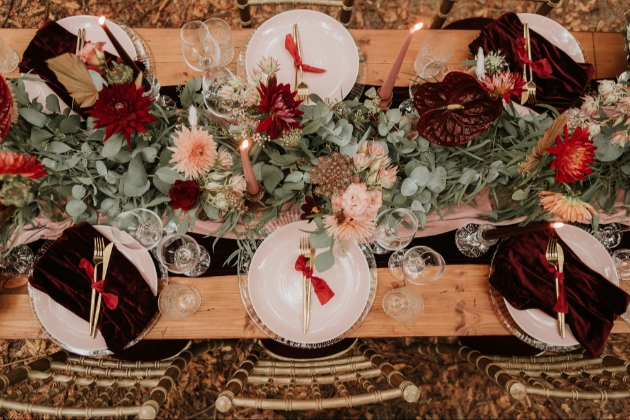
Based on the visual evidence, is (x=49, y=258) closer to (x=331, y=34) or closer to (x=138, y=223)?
(x=138, y=223)

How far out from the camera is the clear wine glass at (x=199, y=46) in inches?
49.7

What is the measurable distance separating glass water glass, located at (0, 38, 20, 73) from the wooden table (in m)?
0.04

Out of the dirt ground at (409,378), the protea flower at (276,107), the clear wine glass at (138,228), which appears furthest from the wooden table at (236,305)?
the dirt ground at (409,378)

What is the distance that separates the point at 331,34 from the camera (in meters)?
1.45

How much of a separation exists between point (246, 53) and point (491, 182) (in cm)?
90

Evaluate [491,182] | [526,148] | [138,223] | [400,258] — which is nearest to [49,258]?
[138,223]

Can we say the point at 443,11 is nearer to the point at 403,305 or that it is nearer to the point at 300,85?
the point at 300,85

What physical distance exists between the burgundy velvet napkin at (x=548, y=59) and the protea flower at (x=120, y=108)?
1126 millimetres

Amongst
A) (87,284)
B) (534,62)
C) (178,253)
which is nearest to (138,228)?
(178,253)

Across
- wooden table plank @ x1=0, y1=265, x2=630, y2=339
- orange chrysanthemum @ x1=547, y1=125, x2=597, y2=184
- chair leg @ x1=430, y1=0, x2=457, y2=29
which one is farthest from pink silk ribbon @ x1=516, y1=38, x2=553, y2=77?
wooden table plank @ x1=0, y1=265, x2=630, y2=339

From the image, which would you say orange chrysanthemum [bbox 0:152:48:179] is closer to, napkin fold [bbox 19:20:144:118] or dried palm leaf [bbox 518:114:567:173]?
napkin fold [bbox 19:20:144:118]

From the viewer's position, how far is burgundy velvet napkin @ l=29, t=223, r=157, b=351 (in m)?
1.26

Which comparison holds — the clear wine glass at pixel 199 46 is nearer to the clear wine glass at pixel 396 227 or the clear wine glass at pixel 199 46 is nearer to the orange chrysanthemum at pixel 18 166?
the orange chrysanthemum at pixel 18 166

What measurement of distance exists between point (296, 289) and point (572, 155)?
0.84 metres
